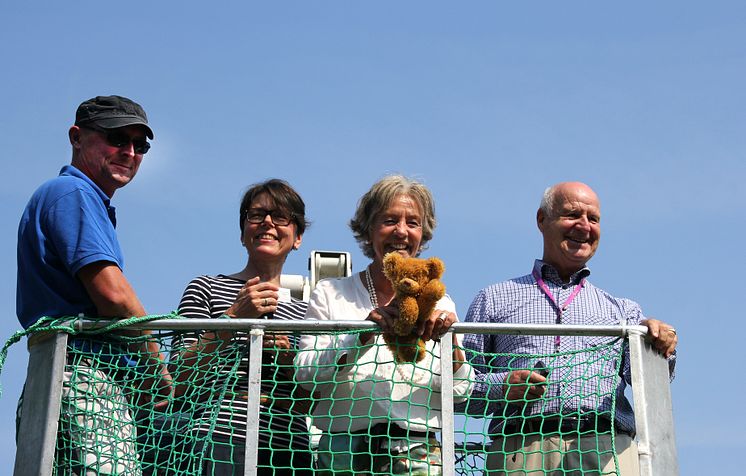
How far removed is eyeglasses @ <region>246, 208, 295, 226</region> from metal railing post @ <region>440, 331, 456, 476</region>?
1.47 m

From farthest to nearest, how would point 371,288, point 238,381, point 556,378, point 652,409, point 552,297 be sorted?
point 552,297 → point 556,378 → point 371,288 → point 238,381 → point 652,409

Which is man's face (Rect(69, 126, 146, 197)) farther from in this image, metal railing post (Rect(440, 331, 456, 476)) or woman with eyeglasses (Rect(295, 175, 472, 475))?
metal railing post (Rect(440, 331, 456, 476))

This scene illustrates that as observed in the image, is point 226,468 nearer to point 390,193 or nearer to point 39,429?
point 39,429

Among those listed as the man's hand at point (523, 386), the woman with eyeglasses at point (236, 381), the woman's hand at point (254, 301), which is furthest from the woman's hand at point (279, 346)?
the man's hand at point (523, 386)

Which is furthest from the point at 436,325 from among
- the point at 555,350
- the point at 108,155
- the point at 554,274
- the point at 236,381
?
the point at 108,155

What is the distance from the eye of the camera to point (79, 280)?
5707 mm

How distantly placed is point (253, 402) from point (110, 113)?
1.75 meters

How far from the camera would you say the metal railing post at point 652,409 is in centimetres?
560

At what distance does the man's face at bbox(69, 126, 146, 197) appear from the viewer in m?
6.12

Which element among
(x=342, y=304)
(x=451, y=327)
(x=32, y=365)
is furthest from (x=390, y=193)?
(x=32, y=365)

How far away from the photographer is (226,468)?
5.81 meters

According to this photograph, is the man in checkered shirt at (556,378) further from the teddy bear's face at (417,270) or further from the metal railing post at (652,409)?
the teddy bear's face at (417,270)

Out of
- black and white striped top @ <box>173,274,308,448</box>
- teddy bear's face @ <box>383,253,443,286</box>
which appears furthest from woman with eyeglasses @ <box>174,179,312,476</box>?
teddy bear's face @ <box>383,253,443,286</box>

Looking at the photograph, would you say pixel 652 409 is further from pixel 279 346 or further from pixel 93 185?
pixel 93 185
